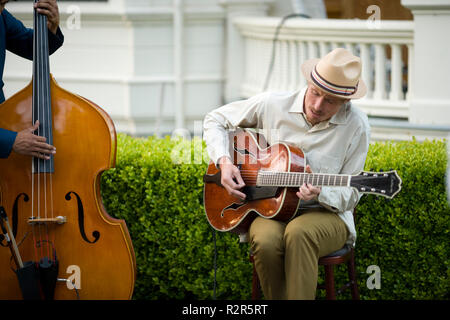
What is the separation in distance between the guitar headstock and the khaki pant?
35 cm

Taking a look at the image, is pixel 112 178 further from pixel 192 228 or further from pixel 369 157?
pixel 369 157

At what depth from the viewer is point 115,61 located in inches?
350

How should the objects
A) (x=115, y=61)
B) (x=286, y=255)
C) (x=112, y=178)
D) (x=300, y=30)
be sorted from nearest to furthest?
(x=286, y=255) → (x=112, y=178) → (x=300, y=30) → (x=115, y=61)

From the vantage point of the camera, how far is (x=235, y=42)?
8.95 metres

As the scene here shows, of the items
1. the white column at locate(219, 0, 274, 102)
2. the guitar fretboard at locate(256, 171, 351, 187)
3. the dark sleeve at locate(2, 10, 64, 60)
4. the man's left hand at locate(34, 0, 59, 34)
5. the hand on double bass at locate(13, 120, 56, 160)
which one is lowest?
the guitar fretboard at locate(256, 171, 351, 187)

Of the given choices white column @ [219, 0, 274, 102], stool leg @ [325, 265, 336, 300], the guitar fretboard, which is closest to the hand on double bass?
the guitar fretboard

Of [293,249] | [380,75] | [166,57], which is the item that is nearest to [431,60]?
[380,75]

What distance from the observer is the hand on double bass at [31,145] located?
349 cm

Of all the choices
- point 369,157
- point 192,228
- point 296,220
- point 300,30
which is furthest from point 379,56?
point 296,220

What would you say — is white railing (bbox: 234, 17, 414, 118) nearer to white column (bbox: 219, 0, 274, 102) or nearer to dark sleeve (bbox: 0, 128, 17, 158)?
white column (bbox: 219, 0, 274, 102)

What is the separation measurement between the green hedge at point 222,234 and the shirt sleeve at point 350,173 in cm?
64

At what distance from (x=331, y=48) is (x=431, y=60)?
4.61ft

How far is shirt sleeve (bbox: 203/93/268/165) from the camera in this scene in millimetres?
3754

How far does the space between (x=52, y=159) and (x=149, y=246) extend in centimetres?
110
